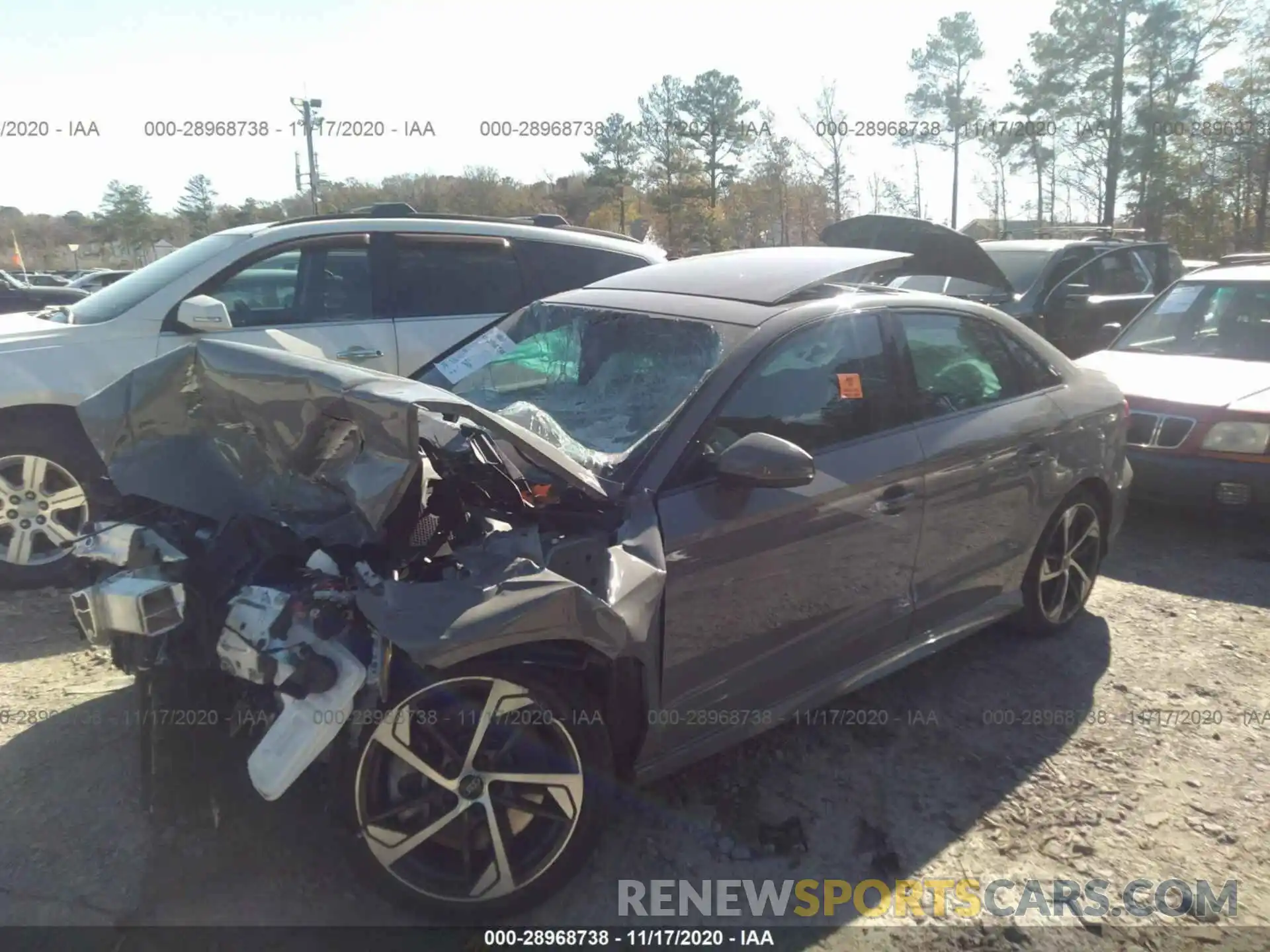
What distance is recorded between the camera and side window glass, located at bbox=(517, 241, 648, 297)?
608 cm

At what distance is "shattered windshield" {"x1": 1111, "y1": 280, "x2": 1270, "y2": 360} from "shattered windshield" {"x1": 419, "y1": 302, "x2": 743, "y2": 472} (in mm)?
5321

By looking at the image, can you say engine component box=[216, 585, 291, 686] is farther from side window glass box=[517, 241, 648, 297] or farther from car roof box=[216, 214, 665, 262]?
side window glass box=[517, 241, 648, 297]

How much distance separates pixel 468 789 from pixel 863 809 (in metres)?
1.44

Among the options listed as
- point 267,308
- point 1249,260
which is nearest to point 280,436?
point 267,308

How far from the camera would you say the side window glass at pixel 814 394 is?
121 inches

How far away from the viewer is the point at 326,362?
287 centimetres

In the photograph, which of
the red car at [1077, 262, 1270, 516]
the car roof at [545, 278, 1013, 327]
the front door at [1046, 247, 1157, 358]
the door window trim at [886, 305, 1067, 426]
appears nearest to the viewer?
the car roof at [545, 278, 1013, 327]

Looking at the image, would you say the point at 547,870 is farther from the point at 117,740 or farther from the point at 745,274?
the point at 745,274

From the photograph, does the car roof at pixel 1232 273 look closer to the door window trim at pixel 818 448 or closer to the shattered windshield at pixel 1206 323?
the shattered windshield at pixel 1206 323

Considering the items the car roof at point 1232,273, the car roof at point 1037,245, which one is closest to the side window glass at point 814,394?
the car roof at point 1232,273

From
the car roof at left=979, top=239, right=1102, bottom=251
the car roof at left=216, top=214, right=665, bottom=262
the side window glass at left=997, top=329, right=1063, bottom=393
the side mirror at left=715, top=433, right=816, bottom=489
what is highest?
the car roof at left=216, top=214, right=665, bottom=262

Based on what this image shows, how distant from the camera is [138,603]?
8.09ft

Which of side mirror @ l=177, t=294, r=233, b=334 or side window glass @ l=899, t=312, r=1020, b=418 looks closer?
side window glass @ l=899, t=312, r=1020, b=418

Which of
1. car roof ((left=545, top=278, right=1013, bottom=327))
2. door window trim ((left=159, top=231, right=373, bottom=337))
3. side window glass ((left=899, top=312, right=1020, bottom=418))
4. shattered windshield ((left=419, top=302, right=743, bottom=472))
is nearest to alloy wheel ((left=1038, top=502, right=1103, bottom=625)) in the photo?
side window glass ((left=899, top=312, right=1020, bottom=418))
